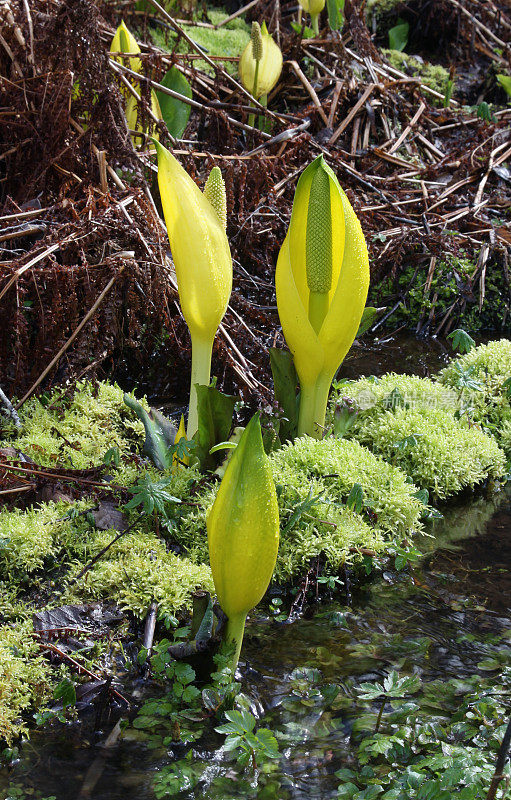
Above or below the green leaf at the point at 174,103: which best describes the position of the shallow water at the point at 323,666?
below

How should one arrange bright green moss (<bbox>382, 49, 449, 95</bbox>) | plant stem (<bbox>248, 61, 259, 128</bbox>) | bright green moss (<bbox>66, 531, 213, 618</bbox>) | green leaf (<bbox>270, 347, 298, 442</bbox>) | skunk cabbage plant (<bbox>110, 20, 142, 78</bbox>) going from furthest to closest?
bright green moss (<bbox>382, 49, 449, 95</bbox>)
plant stem (<bbox>248, 61, 259, 128</bbox>)
skunk cabbage plant (<bbox>110, 20, 142, 78</bbox>)
green leaf (<bbox>270, 347, 298, 442</bbox>)
bright green moss (<bbox>66, 531, 213, 618</bbox>)

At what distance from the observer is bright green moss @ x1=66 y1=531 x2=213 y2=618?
1.93 meters

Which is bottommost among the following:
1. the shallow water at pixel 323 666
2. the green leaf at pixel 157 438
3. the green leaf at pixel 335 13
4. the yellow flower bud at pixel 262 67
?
the shallow water at pixel 323 666

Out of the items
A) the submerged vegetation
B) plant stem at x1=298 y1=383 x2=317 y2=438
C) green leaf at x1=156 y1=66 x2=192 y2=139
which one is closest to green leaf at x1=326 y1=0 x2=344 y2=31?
the submerged vegetation

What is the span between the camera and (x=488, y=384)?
3230 mm

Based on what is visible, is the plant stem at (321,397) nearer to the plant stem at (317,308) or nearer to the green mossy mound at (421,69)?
the plant stem at (317,308)

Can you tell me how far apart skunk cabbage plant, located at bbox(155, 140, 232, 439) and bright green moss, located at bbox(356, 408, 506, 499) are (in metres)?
0.90

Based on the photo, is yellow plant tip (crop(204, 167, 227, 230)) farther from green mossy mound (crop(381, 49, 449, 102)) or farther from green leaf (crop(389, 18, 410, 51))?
green leaf (crop(389, 18, 410, 51))

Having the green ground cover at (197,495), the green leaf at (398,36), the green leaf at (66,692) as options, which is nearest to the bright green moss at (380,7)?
the green leaf at (398,36)

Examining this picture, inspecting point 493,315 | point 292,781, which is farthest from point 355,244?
point 493,315

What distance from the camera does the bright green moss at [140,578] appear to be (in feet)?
6.35

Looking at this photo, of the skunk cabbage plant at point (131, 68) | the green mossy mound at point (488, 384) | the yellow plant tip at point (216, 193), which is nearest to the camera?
the yellow plant tip at point (216, 193)

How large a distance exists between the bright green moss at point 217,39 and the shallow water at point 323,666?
14.2 feet

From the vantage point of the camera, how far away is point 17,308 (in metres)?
2.66
